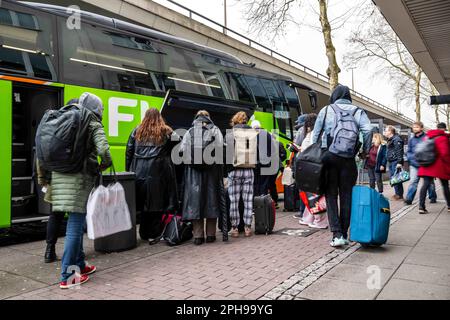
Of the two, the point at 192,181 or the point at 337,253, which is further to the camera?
the point at 192,181

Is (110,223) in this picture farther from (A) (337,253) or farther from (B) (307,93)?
(B) (307,93)

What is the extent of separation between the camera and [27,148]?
632cm

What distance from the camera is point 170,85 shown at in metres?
7.78

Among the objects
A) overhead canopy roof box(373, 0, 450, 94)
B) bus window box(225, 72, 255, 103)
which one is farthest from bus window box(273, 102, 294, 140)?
overhead canopy roof box(373, 0, 450, 94)

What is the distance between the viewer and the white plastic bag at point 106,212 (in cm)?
354

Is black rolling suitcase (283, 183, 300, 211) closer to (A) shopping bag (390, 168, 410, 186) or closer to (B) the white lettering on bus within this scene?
(A) shopping bag (390, 168, 410, 186)

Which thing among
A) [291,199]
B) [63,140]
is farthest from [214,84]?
[63,140]

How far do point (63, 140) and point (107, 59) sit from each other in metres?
3.74

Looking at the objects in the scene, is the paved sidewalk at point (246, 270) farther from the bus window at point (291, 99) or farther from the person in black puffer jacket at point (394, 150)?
the bus window at point (291, 99)

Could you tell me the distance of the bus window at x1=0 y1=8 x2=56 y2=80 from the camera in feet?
17.6

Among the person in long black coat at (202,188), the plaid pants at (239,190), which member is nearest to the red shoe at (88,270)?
the person in long black coat at (202,188)

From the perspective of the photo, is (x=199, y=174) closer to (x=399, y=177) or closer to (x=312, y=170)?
(x=312, y=170)
